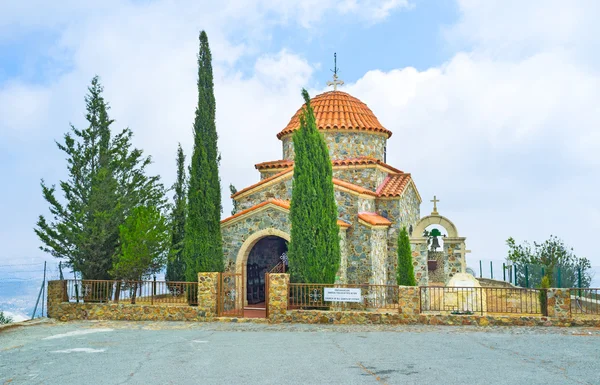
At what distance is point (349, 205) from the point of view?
66.5ft

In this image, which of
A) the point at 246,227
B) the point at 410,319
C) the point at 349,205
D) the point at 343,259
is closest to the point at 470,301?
the point at 410,319

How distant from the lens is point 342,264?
18703 mm

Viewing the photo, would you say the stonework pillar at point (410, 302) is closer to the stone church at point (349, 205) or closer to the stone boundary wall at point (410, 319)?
the stone boundary wall at point (410, 319)

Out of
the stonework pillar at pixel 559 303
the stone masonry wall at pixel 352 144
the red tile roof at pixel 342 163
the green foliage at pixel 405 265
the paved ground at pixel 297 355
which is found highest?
the stone masonry wall at pixel 352 144

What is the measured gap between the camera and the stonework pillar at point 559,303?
48.6ft

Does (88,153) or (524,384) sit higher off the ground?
(88,153)

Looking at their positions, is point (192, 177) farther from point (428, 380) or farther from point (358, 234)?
point (428, 380)

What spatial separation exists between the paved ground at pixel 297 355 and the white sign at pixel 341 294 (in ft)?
3.71

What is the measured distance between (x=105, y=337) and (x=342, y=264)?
832 centimetres

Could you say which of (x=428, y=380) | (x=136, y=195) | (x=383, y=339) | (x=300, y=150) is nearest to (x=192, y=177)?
(x=300, y=150)

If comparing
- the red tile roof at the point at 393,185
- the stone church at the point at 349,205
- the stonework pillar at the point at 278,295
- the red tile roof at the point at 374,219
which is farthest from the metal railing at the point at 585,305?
the stonework pillar at the point at 278,295

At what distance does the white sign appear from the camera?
52.2 ft

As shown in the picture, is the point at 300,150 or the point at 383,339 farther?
the point at 300,150

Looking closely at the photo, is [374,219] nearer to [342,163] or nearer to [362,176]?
[362,176]
